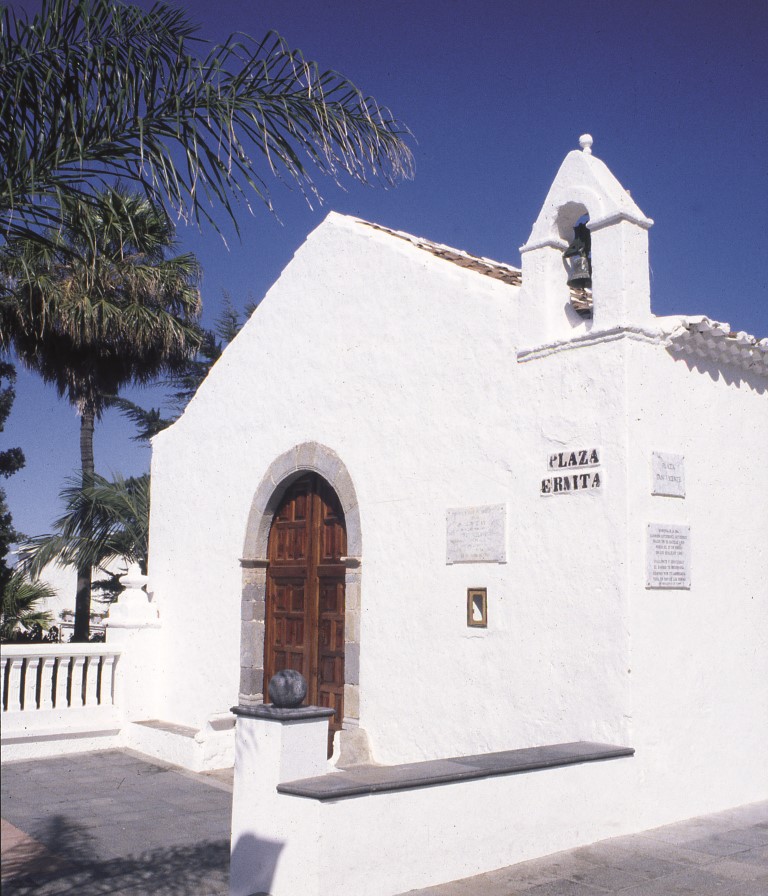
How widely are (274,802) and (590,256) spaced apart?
4.05 metres

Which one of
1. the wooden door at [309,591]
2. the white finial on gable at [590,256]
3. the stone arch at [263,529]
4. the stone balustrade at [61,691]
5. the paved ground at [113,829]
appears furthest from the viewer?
the stone balustrade at [61,691]

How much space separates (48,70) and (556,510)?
12.9ft

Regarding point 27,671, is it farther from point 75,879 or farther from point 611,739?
point 611,739

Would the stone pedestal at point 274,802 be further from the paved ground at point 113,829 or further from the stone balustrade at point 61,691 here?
the stone balustrade at point 61,691

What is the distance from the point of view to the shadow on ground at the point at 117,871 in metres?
4.78

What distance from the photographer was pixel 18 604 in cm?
1589

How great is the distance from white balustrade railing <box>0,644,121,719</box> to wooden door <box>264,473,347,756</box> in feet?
6.17

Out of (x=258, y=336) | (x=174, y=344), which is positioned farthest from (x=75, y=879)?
(x=174, y=344)

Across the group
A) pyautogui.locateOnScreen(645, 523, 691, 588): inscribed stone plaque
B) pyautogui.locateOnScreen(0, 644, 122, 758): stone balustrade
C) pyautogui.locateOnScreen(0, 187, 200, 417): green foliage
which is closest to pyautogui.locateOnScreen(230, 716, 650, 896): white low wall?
pyautogui.locateOnScreen(645, 523, 691, 588): inscribed stone plaque

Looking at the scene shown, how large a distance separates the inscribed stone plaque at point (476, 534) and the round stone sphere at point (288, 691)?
225 centimetres

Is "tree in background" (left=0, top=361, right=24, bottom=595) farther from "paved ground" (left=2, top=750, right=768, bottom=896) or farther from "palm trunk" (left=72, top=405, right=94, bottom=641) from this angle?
"paved ground" (left=2, top=750, right=768, bottom=896)

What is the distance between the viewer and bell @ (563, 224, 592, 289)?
6609 mm

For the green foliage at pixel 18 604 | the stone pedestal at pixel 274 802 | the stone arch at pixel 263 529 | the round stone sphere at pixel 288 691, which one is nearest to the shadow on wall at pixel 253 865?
the stone pedestal at pixel 274 802

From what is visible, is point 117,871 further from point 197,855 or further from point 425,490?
point 425,490
